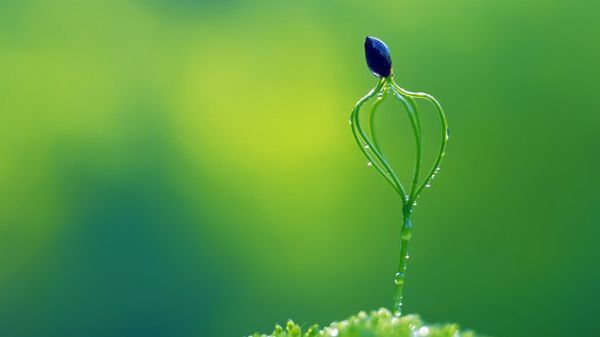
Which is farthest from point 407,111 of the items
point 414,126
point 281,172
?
point 281,172

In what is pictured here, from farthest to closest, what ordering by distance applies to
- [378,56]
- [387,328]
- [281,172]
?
[281,172]
[378,56]
[387,328]

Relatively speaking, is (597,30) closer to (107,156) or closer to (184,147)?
(184,147)

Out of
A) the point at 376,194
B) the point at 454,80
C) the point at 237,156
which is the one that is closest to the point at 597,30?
the point at 454,80

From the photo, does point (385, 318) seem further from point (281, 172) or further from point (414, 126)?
point (281, 172)

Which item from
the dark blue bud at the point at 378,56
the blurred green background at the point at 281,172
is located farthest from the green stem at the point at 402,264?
the blurred green background at the point at 281,172

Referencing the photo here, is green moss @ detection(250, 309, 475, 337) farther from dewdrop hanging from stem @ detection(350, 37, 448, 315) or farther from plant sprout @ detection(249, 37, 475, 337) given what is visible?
dewdrop hanging from stem @ detection(350, 37, 448, 315)
